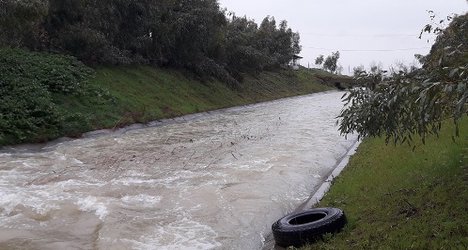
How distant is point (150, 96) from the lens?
31469 millimetres

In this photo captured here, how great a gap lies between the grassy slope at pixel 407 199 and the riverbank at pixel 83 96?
2.48 meters

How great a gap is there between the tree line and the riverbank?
1.23 meters

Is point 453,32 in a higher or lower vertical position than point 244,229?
higher

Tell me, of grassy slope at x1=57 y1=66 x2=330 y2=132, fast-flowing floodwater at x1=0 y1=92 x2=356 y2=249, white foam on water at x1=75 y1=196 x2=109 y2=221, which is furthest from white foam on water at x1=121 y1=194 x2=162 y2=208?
grassy slope at x1=57 y1=66 x2=330 y2=132

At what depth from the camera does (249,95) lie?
49.3 m

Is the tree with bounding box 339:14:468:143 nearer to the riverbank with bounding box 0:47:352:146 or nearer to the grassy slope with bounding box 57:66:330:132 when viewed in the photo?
the riverbank with bounding box 0:47:352:146

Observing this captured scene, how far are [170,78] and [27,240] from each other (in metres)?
30.8

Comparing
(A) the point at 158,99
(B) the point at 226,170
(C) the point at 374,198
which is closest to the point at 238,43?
(A) the point at 158,99

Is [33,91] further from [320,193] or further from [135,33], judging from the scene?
[135,33]

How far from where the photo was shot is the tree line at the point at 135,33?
82.9ft

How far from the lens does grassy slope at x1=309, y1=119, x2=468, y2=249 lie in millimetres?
6246

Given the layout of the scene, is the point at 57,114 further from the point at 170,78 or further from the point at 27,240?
the point at 170,78

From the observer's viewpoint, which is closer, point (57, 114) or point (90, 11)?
point (57, 114)

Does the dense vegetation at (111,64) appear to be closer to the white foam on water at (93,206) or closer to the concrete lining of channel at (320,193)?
the white foam on water at (93,206)
